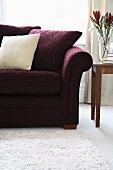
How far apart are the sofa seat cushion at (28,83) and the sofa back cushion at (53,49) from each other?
0.94ft

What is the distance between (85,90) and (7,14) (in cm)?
134

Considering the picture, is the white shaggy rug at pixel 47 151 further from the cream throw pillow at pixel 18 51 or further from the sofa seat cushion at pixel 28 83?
the cream throw pillow at pixel 18 51

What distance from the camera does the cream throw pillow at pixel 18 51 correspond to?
137 inches

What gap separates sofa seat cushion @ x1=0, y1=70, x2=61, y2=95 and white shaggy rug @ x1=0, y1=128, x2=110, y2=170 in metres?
0.35

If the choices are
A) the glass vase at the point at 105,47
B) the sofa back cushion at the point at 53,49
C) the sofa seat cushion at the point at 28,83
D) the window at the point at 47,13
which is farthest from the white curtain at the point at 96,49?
the sofa seat cushion at the point at 28,83

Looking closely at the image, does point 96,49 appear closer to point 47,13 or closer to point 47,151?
point 47,13

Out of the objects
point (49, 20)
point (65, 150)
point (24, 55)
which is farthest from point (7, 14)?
point (65, 150)

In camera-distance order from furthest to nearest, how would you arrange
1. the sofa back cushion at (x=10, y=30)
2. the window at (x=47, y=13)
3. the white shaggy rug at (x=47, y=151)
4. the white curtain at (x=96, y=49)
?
1. the window at (x=47, y=13)
2. the white curtain at (x=96, y=49)
3. the sofa back cushion at (x=10, y=30)
4. the white shaggy rug at (x=47, y=151)

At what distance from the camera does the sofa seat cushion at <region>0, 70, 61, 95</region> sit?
3.21 meters

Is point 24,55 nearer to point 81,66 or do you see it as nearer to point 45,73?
point 45,73

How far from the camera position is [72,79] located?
10.6ft

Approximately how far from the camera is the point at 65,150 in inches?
109

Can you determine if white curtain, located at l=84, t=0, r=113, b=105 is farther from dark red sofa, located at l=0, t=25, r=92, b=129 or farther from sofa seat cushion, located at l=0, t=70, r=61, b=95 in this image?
sofa seat cushion, located at l=0, t=70, r=61, b=95

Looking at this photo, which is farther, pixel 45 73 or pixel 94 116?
pixel 94 116
